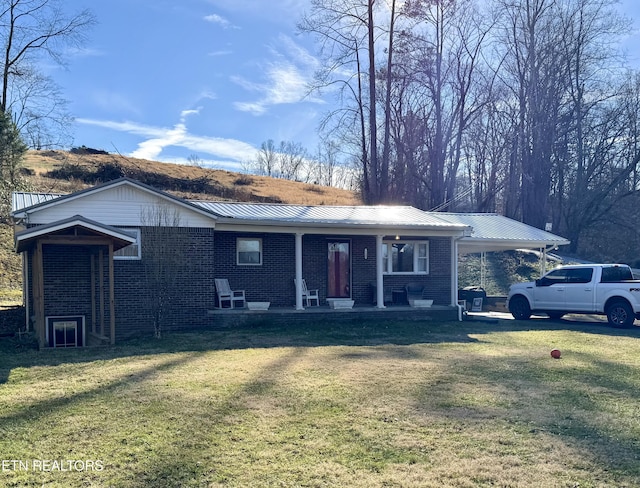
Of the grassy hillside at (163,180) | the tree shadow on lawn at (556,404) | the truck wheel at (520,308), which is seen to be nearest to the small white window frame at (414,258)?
the truck wheel at (520,308)

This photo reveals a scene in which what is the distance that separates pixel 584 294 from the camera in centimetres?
1485

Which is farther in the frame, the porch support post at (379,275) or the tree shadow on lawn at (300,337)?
the porch support post at (379,275)

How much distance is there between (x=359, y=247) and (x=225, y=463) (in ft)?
41.5

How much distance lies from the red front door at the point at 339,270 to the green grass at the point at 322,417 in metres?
6.38

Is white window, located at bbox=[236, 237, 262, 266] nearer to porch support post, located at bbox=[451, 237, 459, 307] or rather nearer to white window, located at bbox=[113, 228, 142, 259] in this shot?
white window, located at bbox=[113, 228, 142, 259]

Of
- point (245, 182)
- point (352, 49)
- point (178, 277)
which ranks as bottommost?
point (178, 277)

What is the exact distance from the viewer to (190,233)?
1339 centimetres

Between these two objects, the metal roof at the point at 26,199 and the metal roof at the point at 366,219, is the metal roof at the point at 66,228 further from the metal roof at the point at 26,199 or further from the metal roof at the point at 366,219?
the metal roof at the point at 26,199

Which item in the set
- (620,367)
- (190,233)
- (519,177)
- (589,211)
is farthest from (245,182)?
(620,367)

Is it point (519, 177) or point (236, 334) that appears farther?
point (519, 177)

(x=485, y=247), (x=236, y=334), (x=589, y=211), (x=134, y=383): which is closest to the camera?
(x=134, y=383)

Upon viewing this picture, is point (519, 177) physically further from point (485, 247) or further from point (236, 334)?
point (236, 334)

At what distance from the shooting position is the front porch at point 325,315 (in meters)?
13.5

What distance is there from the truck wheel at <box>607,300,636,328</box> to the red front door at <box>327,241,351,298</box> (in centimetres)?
739
